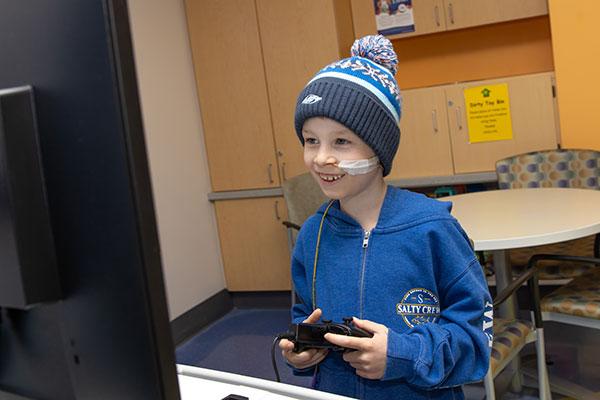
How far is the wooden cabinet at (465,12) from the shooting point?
3.79 meters

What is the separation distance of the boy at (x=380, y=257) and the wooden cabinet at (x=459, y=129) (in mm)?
2507

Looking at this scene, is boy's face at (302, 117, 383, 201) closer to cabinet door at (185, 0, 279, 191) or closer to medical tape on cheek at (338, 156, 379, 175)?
medical tape on cheek at (338, 156, 379, 175)

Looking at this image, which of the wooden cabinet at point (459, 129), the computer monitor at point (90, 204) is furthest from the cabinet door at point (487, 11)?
the computer monitor at point (90, 204)

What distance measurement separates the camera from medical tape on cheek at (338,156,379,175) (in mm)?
→ 1282

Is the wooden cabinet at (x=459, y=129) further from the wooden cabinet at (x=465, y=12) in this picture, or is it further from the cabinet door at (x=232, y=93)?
the cabinet door at (x=232, y=93)

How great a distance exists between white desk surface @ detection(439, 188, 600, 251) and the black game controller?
1131 mm

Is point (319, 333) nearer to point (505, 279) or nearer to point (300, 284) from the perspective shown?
point (300, 284)

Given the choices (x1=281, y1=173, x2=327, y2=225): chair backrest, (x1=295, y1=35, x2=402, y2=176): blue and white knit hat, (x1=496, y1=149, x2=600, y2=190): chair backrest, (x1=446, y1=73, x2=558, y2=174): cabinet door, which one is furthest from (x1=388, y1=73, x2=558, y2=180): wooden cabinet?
(x1=295, y1=35, x2=402, y2=176): blue and white knit hat

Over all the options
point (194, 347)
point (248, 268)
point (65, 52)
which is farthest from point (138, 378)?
point (248, 268)

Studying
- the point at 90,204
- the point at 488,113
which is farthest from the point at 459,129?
the point at 90,204

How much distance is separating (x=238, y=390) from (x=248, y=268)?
3358mm

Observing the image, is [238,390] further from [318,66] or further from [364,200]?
[318,66]

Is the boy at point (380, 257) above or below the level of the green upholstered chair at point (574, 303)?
above

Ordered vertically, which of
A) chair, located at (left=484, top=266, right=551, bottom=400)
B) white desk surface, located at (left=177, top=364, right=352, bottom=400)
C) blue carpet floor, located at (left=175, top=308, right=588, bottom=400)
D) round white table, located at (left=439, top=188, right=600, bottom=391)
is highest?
round white table, located at (left=439, top=188, right=600, bottom=391)
